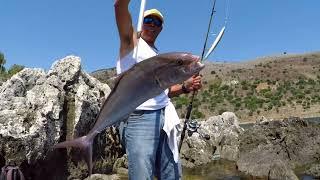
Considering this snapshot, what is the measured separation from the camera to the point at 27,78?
14.7 m

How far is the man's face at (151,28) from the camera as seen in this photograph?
19.0 ft

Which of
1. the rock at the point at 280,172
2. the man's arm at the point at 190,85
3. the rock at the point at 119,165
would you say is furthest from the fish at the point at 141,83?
the rock at the point at 280,172

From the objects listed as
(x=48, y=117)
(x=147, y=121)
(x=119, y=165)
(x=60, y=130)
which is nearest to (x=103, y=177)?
(x=60, y=130)

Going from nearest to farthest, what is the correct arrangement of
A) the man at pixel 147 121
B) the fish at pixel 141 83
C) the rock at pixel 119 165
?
1. the fish at pixel 141 83
2. the man at pixel 147 121
3. the rock at pixel 119 165

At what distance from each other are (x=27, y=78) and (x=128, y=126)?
9.51m

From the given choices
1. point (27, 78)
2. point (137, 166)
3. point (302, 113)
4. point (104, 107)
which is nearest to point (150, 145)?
point (137, 166)

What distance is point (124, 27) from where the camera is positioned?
17.8 ft

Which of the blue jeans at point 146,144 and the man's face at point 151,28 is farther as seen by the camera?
the man's face at point 151,28

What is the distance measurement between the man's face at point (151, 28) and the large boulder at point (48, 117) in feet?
21.4

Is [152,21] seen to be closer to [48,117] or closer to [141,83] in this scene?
[141,83]

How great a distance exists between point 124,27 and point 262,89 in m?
92.9

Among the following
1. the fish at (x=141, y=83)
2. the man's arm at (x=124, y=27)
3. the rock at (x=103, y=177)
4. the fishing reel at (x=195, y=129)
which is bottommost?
the rock at (x=103, y=177)

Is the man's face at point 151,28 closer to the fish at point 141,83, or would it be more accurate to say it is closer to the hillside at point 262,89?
the fish at point 141,83

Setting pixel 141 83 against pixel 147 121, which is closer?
pixel 141 83
